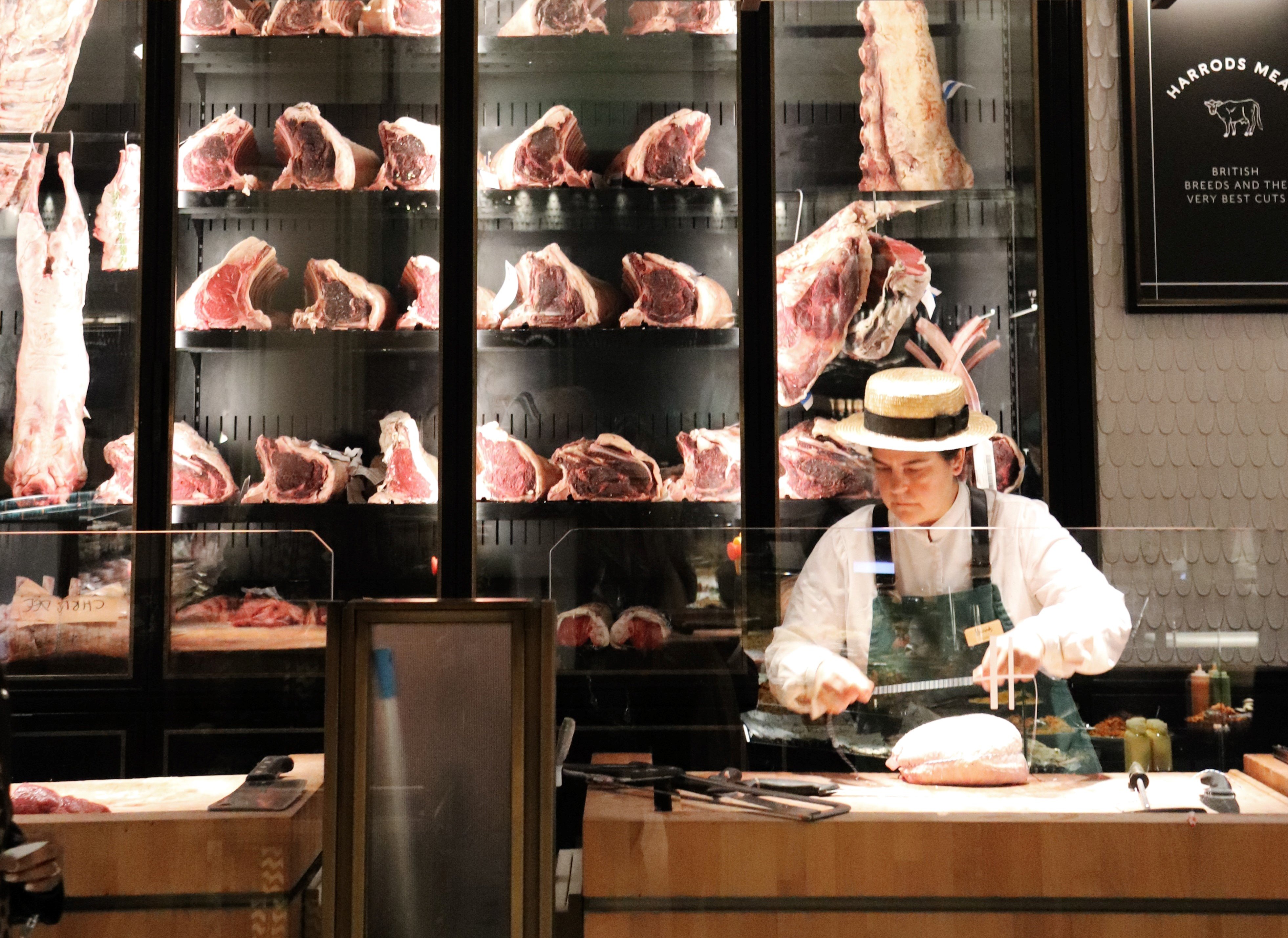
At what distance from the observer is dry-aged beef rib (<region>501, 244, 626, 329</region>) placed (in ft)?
11.9

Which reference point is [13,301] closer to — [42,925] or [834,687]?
[42,925]

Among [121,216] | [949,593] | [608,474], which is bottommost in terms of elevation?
[949,593]

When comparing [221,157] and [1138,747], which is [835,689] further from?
[221,157]

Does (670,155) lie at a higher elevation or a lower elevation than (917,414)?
higher

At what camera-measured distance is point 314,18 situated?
12.1 feet

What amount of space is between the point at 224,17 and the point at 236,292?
858mm

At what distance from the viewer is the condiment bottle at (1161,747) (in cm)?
182

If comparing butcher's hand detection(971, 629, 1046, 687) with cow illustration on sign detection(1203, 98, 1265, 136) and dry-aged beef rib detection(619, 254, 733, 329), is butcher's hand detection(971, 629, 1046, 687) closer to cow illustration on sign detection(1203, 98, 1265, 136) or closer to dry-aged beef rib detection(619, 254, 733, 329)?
dry-aged beef rib detection(619, 254, 733, 329)

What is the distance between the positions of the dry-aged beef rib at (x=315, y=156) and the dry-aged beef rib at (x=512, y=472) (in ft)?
2.92

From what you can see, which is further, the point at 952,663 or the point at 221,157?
the point at 221,157

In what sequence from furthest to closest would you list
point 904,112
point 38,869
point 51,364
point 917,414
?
point 904,112 < point 51,364 < point 917,414 < point 38,869

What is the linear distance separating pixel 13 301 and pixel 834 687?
9.44ft

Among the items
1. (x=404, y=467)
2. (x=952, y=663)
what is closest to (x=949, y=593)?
(x=952, y=663)

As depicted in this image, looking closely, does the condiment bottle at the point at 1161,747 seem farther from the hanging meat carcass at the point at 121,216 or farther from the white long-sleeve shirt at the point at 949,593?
the hanging meat carcass at the point at 121,216
